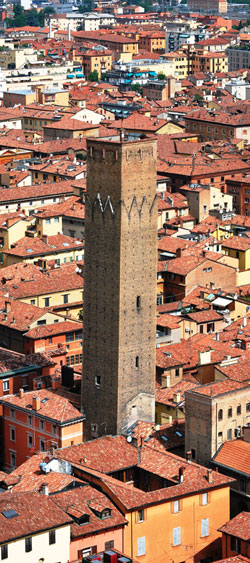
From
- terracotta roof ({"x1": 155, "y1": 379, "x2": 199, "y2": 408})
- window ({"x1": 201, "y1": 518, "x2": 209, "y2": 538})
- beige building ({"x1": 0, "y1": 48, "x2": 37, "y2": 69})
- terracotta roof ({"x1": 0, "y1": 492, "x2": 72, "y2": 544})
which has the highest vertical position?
terracotta roof ({"x1": 0, "y1": 492, "x2": 72, "y2": 544})

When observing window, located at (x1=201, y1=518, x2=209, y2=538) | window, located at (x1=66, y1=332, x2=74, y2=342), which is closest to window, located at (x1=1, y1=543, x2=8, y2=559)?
window, located at (x1=201, y1=518, x2=209, y2=538)

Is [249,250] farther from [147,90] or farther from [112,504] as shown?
[147,90]

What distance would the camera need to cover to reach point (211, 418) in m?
52.8

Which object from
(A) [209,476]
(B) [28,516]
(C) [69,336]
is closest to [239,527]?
(A) [209,476]

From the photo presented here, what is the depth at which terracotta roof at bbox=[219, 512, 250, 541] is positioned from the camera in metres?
47.8

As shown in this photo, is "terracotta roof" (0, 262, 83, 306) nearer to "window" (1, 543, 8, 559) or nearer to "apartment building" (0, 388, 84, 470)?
"apartment building" (0, 388, 84, 470)

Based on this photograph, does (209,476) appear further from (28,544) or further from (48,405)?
(48,405)

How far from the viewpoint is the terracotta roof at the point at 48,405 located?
185 ft

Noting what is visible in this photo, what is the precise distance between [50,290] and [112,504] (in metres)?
25.1

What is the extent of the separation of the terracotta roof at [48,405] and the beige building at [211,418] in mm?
4664

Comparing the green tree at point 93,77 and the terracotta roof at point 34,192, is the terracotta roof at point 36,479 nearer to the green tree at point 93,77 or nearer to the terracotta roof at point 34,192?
the terracotta roof at point 34,192

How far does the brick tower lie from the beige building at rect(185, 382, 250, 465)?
334 cm

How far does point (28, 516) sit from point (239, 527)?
6.43 meters

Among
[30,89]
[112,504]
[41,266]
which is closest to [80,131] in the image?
[30,89]
